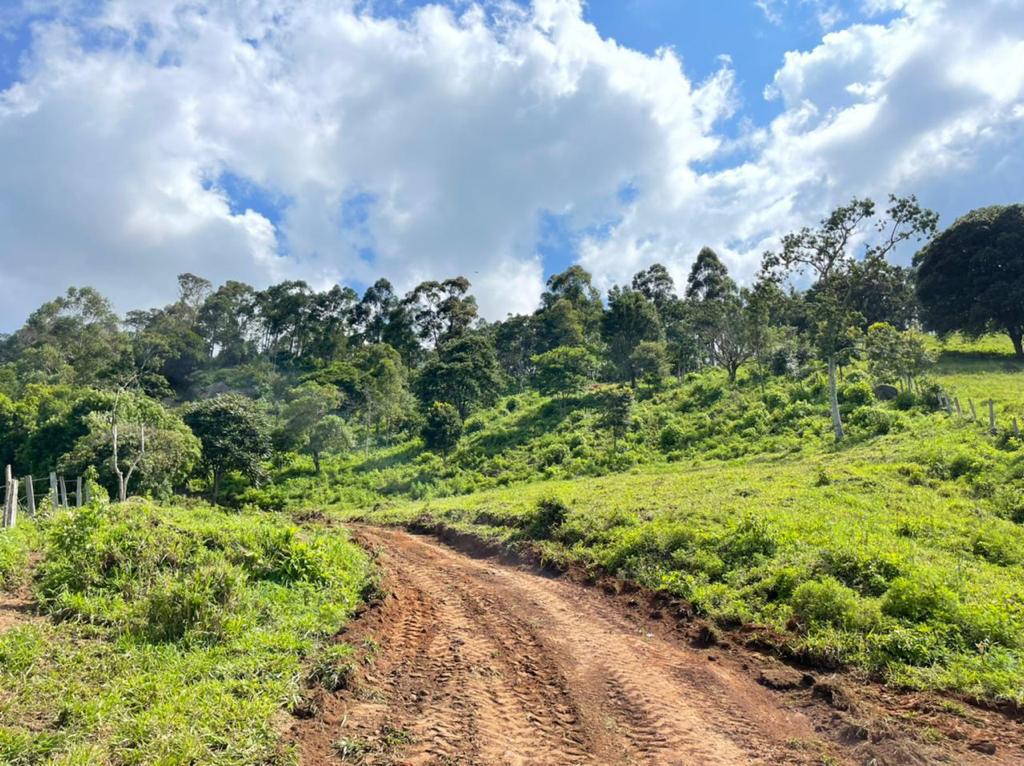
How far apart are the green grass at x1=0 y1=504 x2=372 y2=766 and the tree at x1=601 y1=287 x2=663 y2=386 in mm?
40099

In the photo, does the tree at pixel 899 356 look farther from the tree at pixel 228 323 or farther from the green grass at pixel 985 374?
the tree at pixel 228 323

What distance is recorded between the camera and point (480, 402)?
152ft

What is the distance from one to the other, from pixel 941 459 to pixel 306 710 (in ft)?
60.3

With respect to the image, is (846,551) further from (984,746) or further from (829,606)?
(984,746)

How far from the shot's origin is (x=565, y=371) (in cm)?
4459

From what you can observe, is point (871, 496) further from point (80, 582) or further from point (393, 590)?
point (80, 582)

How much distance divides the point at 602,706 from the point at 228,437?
3270 cm

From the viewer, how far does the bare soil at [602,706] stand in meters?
5.00

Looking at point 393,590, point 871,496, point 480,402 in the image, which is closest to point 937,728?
point 393,590

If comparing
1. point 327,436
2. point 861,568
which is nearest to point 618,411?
point 327,436

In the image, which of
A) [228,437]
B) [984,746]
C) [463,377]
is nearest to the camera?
[984,746]

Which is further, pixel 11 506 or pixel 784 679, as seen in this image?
pixel 11 506

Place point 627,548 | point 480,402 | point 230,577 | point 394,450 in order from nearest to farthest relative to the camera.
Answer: point 230,577 → point 627,548 → point 394,450 → point 480,402

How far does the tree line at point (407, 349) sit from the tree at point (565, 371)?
16 cm
